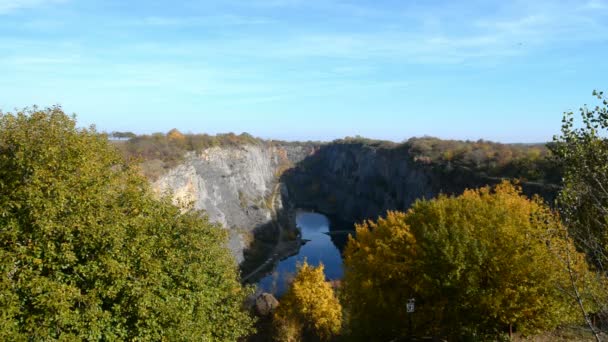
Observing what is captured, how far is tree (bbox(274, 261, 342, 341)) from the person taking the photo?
29.4 metres

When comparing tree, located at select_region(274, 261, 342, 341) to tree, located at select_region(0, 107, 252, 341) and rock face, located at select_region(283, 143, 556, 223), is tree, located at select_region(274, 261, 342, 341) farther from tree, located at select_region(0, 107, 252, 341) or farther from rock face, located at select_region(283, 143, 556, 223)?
rock face, located at select_region(283, 143, 556, 223)

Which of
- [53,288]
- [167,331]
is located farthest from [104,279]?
[167,331]

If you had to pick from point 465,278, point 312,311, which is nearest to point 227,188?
point 312,311

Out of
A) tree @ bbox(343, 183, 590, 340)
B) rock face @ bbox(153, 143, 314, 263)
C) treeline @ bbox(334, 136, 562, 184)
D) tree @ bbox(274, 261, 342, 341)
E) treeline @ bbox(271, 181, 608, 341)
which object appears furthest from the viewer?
rock face @ bbox(153, 143, 314, 263)

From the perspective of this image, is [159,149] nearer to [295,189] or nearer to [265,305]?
[265,305]

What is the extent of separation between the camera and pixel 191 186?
72.1 metres

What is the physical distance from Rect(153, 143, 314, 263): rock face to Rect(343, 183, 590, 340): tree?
38428mm

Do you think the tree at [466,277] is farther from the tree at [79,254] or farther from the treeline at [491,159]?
the treeline at [491,159]

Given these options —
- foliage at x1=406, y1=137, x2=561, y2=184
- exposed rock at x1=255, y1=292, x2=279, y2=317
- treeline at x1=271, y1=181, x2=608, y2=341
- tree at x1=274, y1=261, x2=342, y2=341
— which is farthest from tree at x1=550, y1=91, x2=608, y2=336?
foliage at x1=406, y1=137, x2=561, y2=184

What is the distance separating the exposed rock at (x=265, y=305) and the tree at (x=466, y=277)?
1148 centimetres

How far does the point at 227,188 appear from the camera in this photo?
3652 inches

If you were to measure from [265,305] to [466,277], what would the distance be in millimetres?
20877

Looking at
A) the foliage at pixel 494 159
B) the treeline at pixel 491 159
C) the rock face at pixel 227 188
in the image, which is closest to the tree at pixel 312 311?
the rock face at pixel 227 188

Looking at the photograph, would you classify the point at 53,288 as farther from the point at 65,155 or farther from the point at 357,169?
the point at 357,169
